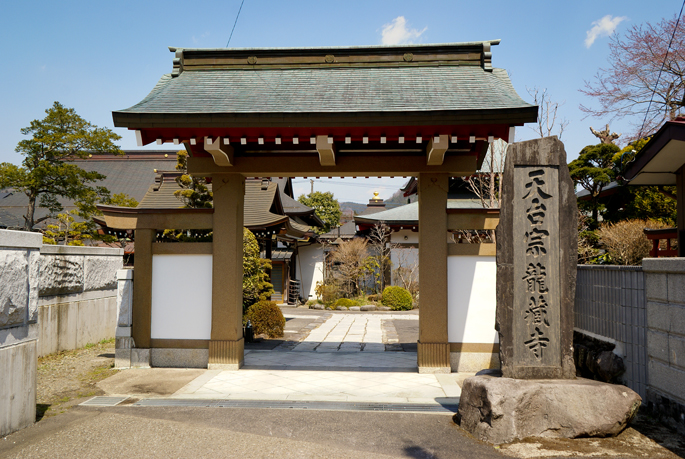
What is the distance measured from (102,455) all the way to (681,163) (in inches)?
360

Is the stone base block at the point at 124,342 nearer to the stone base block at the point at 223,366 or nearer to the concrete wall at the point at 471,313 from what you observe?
the stone base block at the point at 223,366

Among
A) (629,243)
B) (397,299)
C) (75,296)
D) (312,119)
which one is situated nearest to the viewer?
(312,119)

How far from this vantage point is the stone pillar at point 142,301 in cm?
734

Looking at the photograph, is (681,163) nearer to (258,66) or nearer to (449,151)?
(449,151)

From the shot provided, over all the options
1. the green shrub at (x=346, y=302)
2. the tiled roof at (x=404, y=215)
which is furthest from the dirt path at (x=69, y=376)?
the tiled roof at (x=404, y=215)

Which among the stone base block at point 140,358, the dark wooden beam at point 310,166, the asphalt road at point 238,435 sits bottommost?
the asphalt road at point 238,435

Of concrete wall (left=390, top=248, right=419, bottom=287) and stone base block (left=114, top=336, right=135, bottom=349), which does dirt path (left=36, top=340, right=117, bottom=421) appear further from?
concrete wall (left=390, top=248, right=419, bottom=287)

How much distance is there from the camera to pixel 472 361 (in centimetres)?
714

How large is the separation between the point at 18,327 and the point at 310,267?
20304 mm

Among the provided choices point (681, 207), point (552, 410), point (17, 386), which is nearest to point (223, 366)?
point (17, 386)

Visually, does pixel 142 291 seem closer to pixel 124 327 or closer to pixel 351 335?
pixel 124 327

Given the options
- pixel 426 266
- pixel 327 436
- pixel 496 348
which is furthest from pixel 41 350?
pixel 496 348

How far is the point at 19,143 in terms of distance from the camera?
1620 centimetres

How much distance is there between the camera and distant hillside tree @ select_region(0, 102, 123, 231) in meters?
16.3
